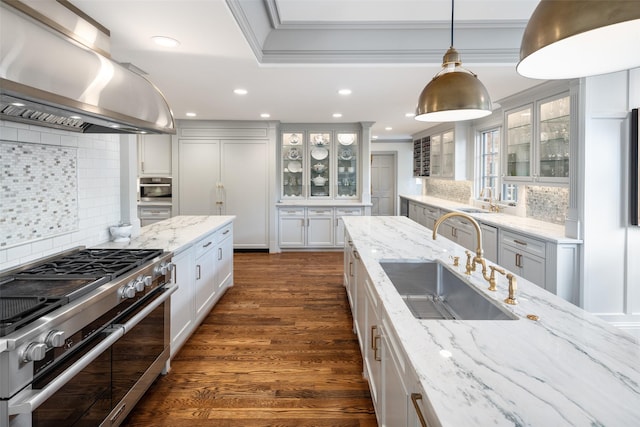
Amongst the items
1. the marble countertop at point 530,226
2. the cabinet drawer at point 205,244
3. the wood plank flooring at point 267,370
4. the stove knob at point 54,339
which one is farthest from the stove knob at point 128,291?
the marble countertop at point 530,226

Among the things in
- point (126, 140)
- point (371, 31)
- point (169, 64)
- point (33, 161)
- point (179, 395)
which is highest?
point (371, 31)

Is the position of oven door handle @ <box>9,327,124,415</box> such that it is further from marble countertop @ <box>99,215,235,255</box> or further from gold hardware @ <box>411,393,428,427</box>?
gold hardware @ <box>411,393,428,427</box>

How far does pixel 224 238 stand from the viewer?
3951 mm

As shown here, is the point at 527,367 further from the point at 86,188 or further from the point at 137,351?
the point at 86,188

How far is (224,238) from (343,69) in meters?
2.13

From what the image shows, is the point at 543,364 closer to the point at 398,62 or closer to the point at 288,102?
the point at 398,62

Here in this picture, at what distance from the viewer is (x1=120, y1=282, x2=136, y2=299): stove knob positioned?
1.72 meters

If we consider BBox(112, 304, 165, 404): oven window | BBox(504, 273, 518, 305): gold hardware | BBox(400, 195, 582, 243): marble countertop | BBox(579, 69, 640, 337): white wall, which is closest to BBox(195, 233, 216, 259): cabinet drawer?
BBox(112, 304, 165, 404): oven window

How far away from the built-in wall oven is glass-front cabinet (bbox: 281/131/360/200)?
206 centimetres

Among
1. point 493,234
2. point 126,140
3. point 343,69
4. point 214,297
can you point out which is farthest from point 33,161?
point 493,234

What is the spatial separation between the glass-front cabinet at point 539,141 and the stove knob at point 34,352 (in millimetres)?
4010

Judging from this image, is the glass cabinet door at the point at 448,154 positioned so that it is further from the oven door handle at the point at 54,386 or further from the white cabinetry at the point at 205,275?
the oven door handle at the point at 54,386

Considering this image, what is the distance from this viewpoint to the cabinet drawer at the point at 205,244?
2994mm

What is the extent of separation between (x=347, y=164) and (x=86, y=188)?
484 cm
